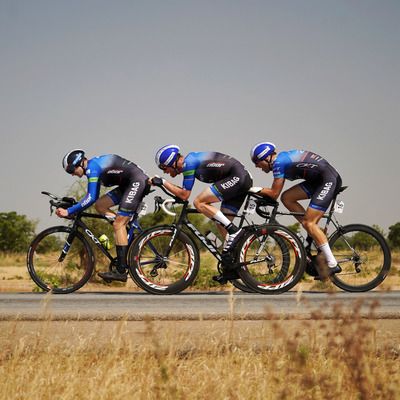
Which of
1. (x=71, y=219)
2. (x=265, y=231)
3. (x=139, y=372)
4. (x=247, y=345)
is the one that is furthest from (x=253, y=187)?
(x=139, y=372)

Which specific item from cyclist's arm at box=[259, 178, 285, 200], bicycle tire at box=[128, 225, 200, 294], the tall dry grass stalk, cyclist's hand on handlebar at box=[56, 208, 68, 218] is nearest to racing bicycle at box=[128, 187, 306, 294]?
bicycle tire at box=[128, 225, 200, 294]

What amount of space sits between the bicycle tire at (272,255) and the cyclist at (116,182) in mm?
1710

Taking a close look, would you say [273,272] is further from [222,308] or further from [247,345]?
[247,345]

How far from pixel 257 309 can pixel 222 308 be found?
45 cm

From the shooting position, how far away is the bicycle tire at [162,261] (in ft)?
26.0

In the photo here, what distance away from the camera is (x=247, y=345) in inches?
180

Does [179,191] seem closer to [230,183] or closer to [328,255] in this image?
[230,183]

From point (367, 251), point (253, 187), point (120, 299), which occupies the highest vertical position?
point (253, 187)

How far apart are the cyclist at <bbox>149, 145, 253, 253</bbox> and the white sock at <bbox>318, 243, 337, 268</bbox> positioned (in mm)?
1233

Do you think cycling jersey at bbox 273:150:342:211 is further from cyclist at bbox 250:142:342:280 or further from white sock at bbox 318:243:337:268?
white sock at bbox 318:243:337:268

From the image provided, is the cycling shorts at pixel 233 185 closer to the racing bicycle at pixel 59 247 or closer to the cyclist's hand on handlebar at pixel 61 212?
the racing bicycle at pixel 59 247

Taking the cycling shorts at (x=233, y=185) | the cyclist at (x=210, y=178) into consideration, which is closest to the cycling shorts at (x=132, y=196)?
the cyclist at (x=210, y=178)

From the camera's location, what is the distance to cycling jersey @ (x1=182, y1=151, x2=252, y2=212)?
8031mm

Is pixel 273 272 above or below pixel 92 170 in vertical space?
below
